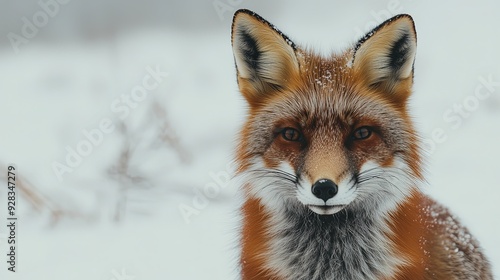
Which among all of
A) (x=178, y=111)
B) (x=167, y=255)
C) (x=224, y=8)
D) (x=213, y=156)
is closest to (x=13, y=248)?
(x=167, y=255)

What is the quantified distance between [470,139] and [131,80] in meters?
3.54

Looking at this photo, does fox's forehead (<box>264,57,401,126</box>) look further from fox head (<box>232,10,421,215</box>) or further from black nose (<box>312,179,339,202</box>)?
black nose (<box>312,179,339,202</box>)

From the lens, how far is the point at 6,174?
5.54 metres

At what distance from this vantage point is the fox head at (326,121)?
265 cm

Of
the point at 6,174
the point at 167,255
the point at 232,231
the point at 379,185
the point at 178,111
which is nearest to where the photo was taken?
the point at 379,185

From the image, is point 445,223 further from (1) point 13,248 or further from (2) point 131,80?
(2) point 131,80

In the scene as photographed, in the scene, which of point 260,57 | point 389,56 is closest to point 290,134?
point 260,57

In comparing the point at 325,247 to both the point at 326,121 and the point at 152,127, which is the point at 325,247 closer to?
the point at 326,121

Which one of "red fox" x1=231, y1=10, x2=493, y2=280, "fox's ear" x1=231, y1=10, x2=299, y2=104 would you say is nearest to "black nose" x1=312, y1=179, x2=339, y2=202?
"red fox" x1=231, y1=10, x2=493, y2=280

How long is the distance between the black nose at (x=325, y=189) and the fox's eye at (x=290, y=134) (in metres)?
0.25

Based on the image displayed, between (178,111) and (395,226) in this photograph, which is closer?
(395,226)

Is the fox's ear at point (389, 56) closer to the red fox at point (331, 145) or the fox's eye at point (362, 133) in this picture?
the red fox at point (331, 145)

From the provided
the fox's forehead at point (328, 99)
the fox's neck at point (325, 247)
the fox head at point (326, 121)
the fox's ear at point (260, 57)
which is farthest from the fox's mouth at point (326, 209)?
the fox's ear at point (260, 57)

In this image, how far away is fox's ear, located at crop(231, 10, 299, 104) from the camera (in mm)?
2904
